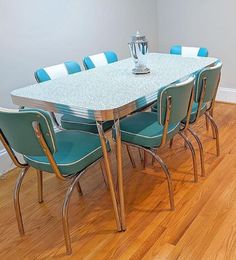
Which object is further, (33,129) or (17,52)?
(17,52)

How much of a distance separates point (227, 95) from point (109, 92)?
2.32 metres

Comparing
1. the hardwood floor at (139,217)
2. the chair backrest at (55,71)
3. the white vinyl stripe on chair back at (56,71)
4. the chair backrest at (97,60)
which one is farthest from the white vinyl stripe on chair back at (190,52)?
the white vinyl stripe on chair back at (56,71)

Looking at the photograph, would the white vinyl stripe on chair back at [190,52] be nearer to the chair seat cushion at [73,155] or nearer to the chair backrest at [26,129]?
the chair seat cushion at [73,155]

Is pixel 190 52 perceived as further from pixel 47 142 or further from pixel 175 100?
pixel 47 142

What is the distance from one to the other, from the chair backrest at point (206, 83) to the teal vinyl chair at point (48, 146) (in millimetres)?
706

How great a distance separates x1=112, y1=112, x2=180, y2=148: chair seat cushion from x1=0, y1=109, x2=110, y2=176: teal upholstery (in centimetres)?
20

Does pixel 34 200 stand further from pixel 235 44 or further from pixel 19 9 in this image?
pixel 235 44

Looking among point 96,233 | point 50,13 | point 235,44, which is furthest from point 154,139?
point 235,44

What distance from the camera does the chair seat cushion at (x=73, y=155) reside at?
1.49 meters

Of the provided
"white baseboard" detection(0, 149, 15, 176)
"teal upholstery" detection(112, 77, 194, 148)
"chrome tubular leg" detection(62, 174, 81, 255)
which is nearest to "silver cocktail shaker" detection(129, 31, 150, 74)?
"teal upholstery" detection(112, 77, 194, 148)

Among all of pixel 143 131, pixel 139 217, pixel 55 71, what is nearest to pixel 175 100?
pixel 143 131

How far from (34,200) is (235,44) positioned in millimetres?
2678

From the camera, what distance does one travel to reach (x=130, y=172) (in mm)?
2297

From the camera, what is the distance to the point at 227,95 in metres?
3.57
